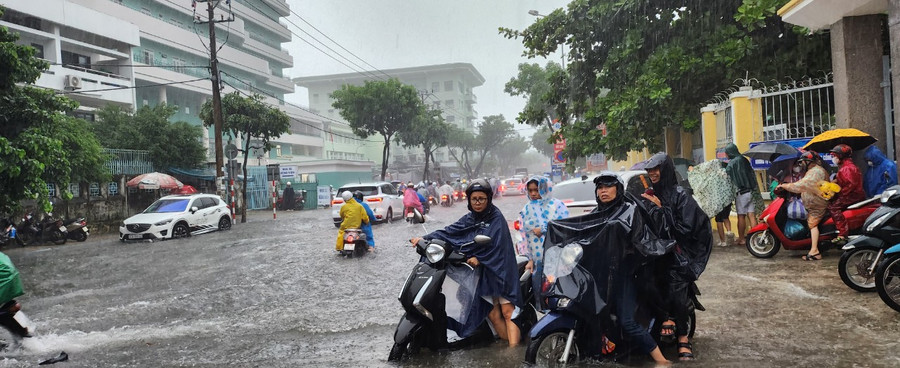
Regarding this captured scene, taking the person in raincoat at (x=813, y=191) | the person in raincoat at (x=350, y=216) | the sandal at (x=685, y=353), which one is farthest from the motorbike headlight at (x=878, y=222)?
the person in raincoat at (x=350, y=216)

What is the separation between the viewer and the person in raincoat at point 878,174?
753 cm

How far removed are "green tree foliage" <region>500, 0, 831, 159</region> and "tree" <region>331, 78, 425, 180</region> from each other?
77.5ft

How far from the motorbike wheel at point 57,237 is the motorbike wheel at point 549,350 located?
1848cm

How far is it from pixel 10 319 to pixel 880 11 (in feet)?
37.9

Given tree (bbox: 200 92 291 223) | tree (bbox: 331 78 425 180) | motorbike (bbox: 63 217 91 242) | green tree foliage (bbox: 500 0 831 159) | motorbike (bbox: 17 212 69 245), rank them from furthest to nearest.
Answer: tree (bbox: 331 78 425 180), tree (bbox: 200 92 291 223), motorbike (bbox: 63 217 91 242), motorbike (bbox: 17 212 69 245), green tree foliage (bbox: 500 0 831 159)

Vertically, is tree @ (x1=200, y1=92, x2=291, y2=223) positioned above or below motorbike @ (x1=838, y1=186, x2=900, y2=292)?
above

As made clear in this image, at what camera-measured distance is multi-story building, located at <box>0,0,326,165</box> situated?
27953 mm

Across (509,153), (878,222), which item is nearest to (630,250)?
(878,222)

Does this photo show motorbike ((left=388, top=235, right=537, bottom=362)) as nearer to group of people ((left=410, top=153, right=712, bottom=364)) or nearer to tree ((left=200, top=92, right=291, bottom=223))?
group of people ((left=410, top=153, right=712, bottom=364))

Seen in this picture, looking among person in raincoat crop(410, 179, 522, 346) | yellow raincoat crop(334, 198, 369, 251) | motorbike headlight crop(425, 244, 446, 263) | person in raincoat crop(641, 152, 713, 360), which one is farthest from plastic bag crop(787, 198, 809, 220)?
yellow raincoat crop(334, 198, 369, 251)

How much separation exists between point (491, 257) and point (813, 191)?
4.80 m

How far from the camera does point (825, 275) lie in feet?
22.8

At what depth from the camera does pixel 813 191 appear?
23.9 ft

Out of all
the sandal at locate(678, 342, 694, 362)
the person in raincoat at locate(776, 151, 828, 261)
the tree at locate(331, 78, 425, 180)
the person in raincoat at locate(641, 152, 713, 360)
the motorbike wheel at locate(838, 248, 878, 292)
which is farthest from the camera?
the tree at locate(331, 78, 425, 180)
